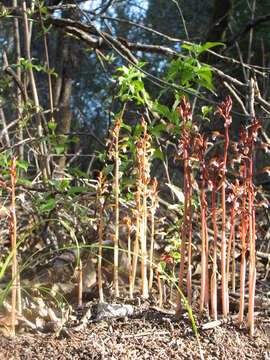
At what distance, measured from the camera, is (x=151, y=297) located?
194cm

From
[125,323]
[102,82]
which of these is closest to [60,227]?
[125,323]

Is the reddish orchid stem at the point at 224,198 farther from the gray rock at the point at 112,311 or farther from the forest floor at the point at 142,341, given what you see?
the gray rock at the point at 112,311

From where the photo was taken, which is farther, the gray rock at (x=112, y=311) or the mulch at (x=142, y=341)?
the gray rock at (x=112, y=311)

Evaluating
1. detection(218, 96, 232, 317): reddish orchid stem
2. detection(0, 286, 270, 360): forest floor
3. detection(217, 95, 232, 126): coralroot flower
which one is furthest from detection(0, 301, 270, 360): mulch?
detection(217, 95, 232, 126): coralroot flower

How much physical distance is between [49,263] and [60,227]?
0.80 feet

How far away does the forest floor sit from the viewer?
1422mm

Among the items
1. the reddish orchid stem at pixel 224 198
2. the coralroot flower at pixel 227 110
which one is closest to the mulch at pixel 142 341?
the reddish orchid stem at pixel 224 198

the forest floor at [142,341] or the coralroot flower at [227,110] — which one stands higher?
the coralroot flower at [227,110]

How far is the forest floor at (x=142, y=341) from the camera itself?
142cm

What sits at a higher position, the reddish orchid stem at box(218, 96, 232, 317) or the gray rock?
the reddish orchid stem at box(218, 96, 232, 317)

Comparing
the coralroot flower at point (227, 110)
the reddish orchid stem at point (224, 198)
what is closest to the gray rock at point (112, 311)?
the reddish orchid stem at point (224, 198)

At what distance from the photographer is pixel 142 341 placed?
4.95ft

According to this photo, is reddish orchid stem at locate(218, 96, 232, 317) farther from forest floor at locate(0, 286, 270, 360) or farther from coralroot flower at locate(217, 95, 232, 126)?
forest floor at locate(0, 286, 270, 360)

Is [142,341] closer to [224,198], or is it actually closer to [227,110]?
[224,198]
